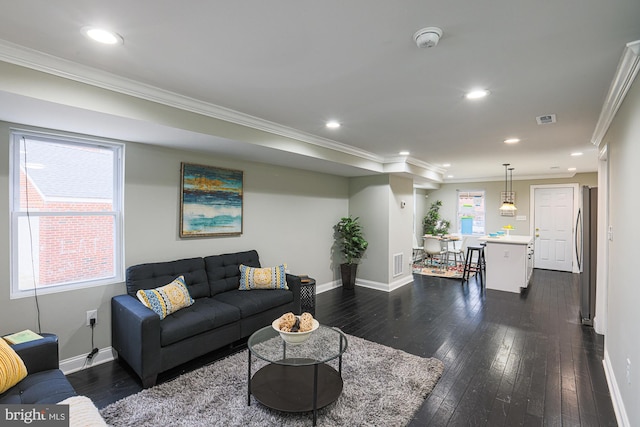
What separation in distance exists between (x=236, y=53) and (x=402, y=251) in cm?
494

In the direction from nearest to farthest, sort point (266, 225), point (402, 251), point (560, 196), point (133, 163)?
1. point (133, 163)
2. point (266, 225)
3. point (402, 251)
4. point (560, 196)

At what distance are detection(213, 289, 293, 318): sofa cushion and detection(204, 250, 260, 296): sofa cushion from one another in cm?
8

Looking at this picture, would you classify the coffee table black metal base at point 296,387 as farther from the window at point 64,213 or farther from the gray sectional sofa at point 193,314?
the window at point 64,213

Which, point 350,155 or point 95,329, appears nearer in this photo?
point 95,329

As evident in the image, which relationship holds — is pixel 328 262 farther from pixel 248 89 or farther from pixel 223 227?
pixel 248 89

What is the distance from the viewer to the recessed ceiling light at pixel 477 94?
2.42m

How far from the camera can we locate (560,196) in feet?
24.1

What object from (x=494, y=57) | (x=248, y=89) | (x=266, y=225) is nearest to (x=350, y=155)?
(x=266, y=225)

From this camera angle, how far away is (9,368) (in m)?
1.71

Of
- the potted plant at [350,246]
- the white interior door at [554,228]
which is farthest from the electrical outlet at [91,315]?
the white interior door at [554,228]

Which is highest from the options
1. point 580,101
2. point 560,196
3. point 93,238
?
point 580,101

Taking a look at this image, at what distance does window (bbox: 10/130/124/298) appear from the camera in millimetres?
2521

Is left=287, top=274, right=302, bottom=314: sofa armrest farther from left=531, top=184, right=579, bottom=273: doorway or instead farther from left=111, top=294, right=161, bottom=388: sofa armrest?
left=531, top=184, right=579, bottom=273: doorway
